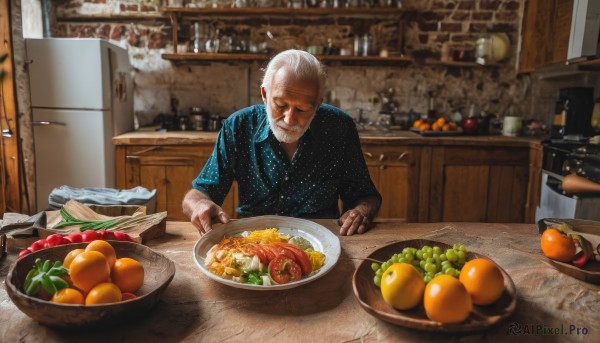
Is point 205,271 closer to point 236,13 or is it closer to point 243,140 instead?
point 243,140

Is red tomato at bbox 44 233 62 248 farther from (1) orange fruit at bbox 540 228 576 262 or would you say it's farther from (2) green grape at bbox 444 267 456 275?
(1) orange fruit at bbox 540 228 576 262

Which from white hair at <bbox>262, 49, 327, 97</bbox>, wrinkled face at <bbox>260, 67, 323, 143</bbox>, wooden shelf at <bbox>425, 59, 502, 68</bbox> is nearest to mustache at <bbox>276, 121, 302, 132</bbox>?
wrinkled face at <bbox>260, 67, 323, 143</bbox>

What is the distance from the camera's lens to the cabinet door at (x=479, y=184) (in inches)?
153

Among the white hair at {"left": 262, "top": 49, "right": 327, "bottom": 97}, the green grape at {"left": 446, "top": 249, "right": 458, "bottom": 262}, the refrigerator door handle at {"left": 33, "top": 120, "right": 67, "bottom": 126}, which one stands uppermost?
the white hair at {"left": 262, "top": 49, "right": 327, "bottom": 97}

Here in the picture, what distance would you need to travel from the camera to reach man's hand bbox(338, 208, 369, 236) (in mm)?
1553

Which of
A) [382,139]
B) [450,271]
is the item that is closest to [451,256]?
[450,271]

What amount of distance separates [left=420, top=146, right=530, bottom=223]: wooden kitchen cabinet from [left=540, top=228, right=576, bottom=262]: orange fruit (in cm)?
270

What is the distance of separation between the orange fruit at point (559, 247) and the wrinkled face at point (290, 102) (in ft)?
3.24

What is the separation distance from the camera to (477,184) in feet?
12.9

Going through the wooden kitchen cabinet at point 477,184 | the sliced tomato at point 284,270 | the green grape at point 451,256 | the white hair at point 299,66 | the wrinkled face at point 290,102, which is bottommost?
the wooden kitchen cabinet at point 477,184

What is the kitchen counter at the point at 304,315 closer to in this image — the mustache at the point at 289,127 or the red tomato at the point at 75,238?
the red tomato at the point at 75,238

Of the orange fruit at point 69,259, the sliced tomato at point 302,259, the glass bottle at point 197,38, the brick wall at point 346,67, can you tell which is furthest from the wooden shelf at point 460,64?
the orange fruit at point 69,259

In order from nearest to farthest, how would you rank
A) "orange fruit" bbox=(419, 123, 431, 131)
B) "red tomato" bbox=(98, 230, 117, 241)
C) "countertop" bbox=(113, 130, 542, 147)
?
"red tomato" bbox=(98, 230, 117, 241) → "countertop" bbox=(113, 130, 542, 147) → "orange fruit" bbox=(419, 123, 431, 131)

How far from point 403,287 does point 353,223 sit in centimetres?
65
